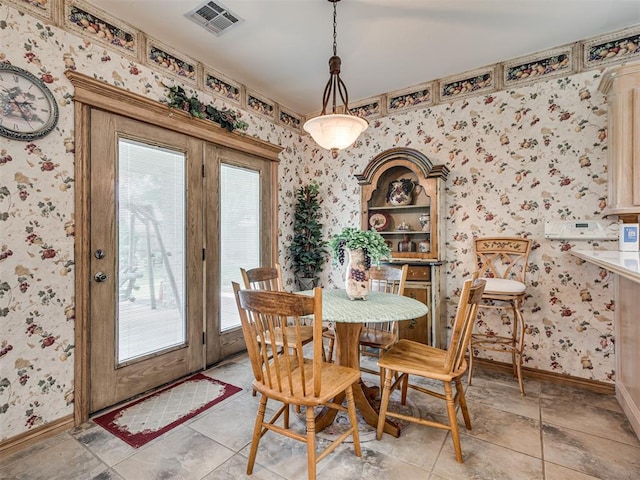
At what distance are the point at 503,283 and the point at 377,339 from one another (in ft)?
4.01

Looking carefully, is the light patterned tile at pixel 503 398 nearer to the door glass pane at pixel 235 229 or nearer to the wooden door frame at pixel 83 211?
the door glass pane at pixel 235 229

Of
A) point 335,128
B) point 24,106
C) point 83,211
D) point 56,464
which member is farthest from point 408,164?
point 56,464

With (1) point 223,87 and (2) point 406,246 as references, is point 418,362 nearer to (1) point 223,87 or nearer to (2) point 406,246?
(2) point 406,246

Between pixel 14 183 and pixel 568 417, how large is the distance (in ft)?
12.7

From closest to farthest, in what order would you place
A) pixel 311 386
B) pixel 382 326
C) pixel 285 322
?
pixel 285 322
pixel 311 386
pixel 382 326

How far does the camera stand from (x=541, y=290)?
9.26 feet

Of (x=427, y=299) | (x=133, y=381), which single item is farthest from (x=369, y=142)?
(x=133, y=381)

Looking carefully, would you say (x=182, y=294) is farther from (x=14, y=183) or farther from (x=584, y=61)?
(x=584, y=61)

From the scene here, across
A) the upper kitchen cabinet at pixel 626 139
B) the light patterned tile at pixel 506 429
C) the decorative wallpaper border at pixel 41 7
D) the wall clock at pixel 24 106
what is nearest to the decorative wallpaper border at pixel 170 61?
the decorative wallpaper border at pixel 41 7

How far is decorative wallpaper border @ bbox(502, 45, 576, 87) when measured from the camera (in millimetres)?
2732

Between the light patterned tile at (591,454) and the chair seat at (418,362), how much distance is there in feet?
2.33

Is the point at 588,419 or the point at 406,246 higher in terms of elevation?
the point at 406,246

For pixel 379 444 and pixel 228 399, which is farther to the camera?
pixel 228 399

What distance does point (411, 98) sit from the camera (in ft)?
11.5
